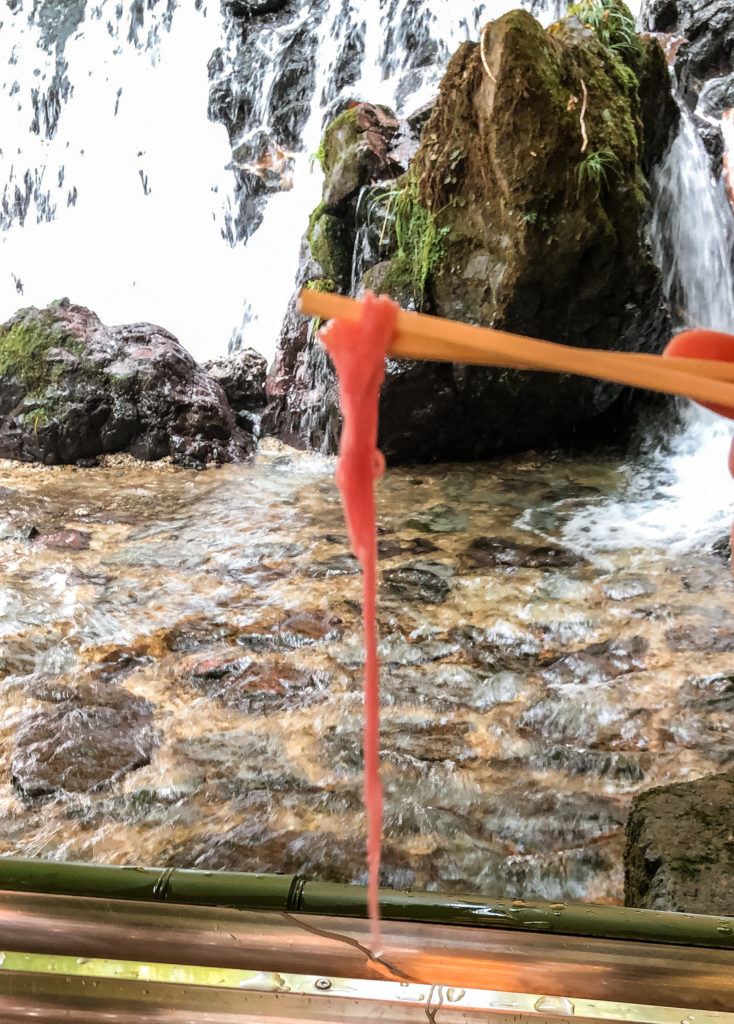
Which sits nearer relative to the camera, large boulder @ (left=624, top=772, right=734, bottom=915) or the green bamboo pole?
the green bamboo pole

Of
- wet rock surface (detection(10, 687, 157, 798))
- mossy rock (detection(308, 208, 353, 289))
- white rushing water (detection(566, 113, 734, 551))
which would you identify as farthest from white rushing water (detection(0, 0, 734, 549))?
wet rock surface (detection(10, 687, 157, 798))

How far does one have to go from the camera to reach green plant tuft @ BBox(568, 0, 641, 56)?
6086 mm

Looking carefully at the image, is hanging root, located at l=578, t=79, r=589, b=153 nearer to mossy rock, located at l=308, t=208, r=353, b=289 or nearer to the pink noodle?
mossy rock, located at l=308, t=208, r=353, b=289

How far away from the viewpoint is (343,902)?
1024 mm

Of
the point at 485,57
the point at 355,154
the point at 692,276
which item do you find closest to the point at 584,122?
the point at 485,57

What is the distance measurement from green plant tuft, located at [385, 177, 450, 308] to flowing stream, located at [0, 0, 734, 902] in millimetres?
1718

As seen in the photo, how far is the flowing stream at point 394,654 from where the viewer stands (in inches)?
83.3

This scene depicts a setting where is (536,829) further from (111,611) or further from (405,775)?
(111,611)

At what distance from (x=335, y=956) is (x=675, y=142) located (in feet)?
26.6

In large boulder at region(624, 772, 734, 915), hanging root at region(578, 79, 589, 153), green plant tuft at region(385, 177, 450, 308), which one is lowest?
large boulder at region(624, 772, 734, 915)

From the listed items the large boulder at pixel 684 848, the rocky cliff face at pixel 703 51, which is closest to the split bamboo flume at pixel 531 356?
the large boulder at pixel 684 848

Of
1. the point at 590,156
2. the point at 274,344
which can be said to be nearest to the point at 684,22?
the point at 590,156

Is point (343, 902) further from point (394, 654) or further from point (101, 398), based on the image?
point (101, 398)

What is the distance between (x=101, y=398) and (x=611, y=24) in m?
5.92
